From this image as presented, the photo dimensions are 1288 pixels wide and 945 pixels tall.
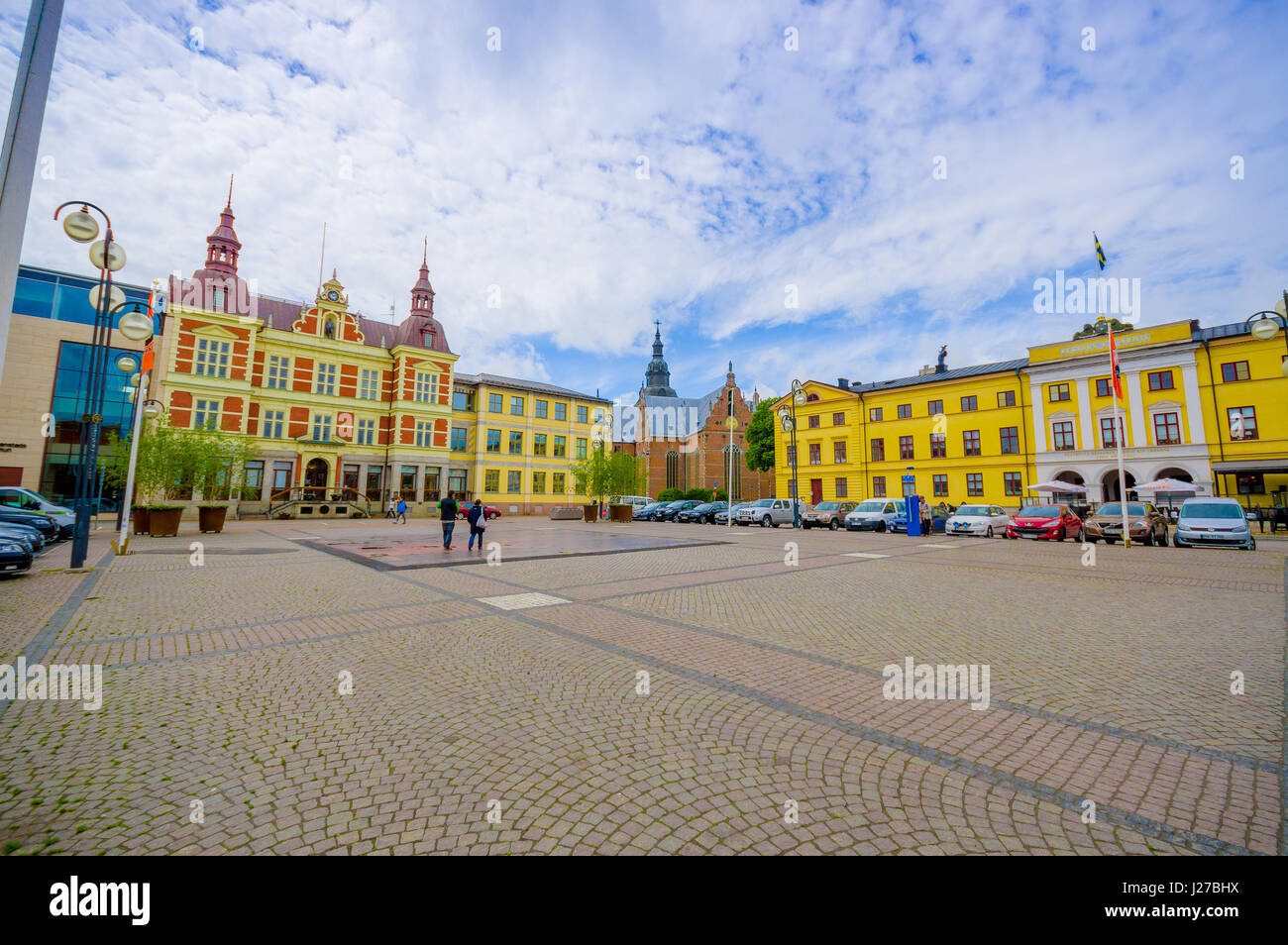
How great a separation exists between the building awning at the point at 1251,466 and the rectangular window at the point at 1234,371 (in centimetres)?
510

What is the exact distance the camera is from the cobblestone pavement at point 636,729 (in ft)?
8.38

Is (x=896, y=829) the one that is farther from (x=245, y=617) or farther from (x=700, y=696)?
(x=245, y=617)

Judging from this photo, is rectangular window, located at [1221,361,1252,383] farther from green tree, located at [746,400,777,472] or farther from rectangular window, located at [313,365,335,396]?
rectangular window, located at [313,365,335,396]

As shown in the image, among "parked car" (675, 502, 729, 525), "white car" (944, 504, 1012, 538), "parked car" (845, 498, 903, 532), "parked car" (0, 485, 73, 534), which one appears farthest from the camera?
"parked car" (675, 502, 729, 525)

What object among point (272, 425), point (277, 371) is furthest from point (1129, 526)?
point (277, 371)

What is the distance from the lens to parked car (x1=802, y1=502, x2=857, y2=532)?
31.2m

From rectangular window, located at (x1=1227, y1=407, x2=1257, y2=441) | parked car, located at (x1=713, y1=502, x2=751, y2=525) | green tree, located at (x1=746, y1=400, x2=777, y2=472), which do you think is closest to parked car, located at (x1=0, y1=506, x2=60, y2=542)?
parked car, located at (x1=713, y1=502, x2=751, y2=525)

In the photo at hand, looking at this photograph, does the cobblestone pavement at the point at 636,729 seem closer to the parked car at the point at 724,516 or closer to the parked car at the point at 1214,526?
the parked car at the point at 1214,526

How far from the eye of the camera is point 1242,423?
104ft

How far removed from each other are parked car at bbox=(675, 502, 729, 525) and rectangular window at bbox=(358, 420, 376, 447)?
87.1 feet
